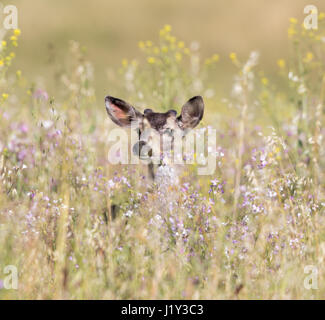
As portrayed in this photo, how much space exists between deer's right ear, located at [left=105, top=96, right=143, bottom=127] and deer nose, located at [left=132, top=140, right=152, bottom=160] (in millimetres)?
480

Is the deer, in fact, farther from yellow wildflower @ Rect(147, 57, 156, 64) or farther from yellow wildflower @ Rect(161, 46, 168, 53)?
yellow wildflower @ Rect(147, 57, 156, 64)

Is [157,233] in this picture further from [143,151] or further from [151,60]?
[151,60]

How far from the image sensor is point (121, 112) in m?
6.14

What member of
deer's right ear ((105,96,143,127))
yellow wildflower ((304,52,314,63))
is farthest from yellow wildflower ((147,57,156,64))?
deer's right ear ((105,96,143,127))

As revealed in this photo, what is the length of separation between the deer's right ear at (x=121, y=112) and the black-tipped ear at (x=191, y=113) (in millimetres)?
527

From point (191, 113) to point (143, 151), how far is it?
33.6 inches

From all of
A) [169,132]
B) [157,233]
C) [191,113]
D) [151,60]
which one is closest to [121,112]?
[169,132]

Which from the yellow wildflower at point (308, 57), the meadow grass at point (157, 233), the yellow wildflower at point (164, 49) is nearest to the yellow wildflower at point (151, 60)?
the yellow wildflower at point (164, 49)

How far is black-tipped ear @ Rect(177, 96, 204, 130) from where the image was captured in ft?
19.4

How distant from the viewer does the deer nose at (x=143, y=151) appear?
5660 mm

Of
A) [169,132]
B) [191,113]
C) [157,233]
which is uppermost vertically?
[191,113]

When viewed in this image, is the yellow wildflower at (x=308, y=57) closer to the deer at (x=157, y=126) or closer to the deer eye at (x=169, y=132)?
the deer at (x=157, y=126)

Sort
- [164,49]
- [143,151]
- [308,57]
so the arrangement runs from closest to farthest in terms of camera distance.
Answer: [143,151] < [308,57] < [164,49]

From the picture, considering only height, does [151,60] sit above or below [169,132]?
above
